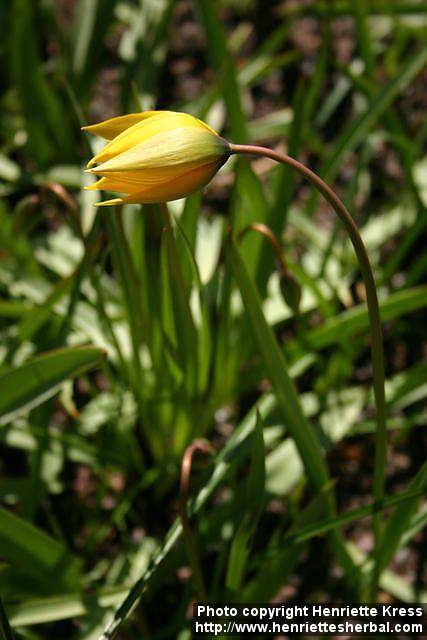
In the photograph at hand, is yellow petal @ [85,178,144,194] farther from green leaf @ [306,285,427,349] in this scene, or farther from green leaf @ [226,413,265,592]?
green leaf @ [306,285,427,349]

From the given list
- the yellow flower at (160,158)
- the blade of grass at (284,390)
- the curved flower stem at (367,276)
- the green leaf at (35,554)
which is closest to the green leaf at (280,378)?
the blade of grass at (284,390)

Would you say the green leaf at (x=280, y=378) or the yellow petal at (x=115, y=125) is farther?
the green leaf at (x=280, y=378)

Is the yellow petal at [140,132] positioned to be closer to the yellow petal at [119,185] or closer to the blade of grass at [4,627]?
the yellow petal at [119,185]

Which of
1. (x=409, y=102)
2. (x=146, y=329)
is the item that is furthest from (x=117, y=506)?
(x=409, y=102)

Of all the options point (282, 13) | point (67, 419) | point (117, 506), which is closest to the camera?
point (117, 506)

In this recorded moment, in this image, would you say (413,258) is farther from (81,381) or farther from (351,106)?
(81,381)

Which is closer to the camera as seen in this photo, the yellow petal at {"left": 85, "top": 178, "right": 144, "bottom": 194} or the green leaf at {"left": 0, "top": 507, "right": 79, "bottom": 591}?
the yellow petal at {"left": 85, "top": 178, "right": 144, "bottom": 194}

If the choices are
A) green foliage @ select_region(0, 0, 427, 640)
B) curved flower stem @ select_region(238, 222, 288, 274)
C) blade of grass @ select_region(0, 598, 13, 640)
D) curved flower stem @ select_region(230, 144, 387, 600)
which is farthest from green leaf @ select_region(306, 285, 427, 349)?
blade of grass @ select_region(0, 598, 13, 640)

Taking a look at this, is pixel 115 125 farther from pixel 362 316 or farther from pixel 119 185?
pixel 362 316
